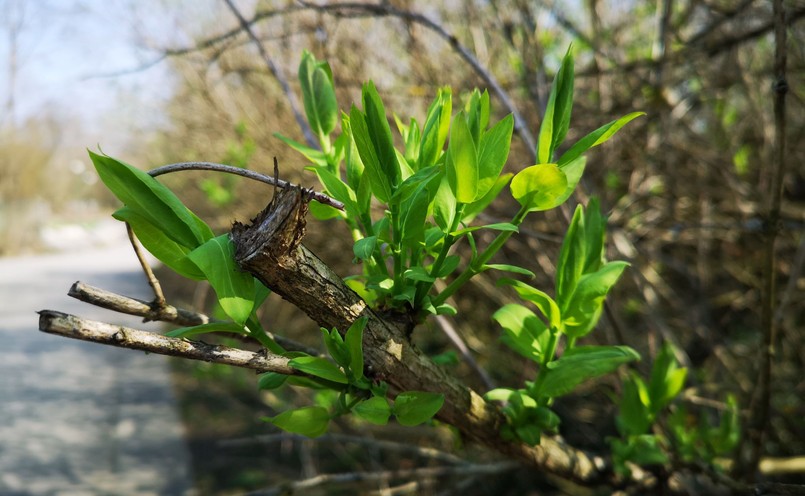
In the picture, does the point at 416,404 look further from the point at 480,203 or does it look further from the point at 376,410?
the point at 480,203

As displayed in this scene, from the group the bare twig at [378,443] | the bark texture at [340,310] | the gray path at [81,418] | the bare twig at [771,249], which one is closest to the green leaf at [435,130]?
the bark texture at [340,310]

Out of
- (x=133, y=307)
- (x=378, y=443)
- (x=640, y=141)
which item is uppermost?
(x=640, y=141)

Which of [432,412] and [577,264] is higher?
[577,264]

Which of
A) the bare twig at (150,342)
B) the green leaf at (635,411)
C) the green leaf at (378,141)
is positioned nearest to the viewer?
the bare twig at (150,342)

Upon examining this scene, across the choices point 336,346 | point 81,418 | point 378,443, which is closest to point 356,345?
point 336,346

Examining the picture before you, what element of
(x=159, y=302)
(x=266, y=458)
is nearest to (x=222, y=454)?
(x=266, y=458)

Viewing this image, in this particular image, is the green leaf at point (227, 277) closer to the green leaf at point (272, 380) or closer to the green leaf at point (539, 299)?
the green leaf at point (272, 380)

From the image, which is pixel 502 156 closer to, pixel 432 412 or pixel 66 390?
pixel 432 412
